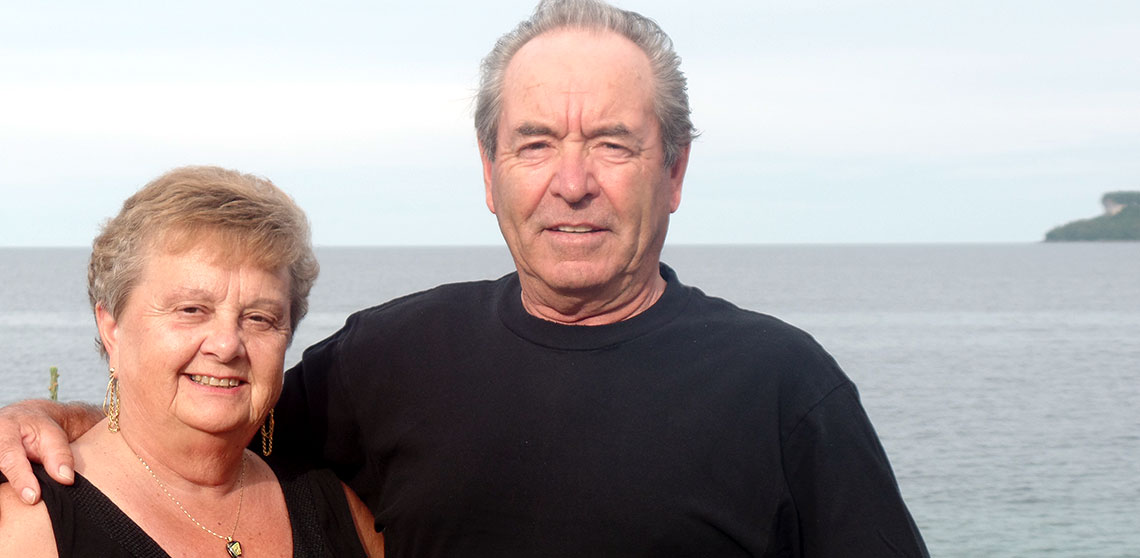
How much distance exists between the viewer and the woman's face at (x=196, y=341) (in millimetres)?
3273

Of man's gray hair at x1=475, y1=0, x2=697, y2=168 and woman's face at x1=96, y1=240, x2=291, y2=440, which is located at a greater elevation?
man's gray hair at x1=475, y1=0, x2=697, y2=168

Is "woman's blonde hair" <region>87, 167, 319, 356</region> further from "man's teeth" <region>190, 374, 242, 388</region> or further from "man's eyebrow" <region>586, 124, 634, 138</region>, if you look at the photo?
"man's eyebrow" <region>586, 124, 634, 138</region>

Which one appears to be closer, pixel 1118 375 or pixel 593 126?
pixel 593 126

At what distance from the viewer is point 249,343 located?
3.38m

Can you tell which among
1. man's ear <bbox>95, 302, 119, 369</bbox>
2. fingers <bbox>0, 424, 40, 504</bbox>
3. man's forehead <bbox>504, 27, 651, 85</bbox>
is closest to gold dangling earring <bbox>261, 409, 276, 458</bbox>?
man's ear <bbox>95, 302, 119, 369</bbox>

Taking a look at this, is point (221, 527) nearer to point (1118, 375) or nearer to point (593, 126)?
point (593, 126)

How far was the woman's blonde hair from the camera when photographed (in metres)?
3.28

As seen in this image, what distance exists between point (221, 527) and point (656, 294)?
55.9 inches

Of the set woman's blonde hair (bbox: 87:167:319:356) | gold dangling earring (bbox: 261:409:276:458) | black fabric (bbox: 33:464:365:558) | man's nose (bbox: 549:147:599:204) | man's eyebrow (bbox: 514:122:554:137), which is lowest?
black fabric (bbox: 33:464:365:558)

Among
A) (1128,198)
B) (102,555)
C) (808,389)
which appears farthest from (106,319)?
(1128,198)

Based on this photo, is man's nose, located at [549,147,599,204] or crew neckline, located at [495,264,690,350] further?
crew neckline, located at [495,264,690,350]

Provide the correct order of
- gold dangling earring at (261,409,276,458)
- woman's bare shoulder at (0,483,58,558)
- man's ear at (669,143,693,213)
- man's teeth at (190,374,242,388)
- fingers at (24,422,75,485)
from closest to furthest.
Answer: woman's bare shoulder at (0,483,58,558) → fingers at (24,422,75,485) → man's teeth at (190,374,242,388) → man's ear at (669,143,693,213) → gold dangling earring at (261,409,276,458)

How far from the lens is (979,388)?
3353 cm

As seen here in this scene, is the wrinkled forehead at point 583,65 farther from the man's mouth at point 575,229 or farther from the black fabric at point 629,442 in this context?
the black fabric at point 629,442
